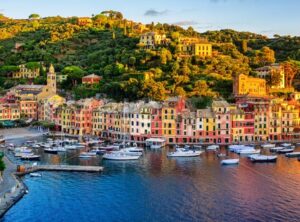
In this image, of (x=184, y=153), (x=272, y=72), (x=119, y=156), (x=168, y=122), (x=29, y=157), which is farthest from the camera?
(x=272, y=72)

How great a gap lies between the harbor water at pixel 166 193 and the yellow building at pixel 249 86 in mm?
30455

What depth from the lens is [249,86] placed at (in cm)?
8619

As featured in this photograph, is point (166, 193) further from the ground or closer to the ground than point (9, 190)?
closer to the ground

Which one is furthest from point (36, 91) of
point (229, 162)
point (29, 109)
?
point (229, 162)

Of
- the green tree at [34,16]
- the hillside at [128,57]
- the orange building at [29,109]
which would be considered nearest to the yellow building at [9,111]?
the orange building at [29,109]

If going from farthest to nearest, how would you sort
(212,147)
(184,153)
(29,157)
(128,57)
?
(128,57)
(212,147)
(184,153)
(29,157)

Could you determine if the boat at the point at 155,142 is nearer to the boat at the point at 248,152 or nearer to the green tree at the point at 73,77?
the boat at the point at 248,152

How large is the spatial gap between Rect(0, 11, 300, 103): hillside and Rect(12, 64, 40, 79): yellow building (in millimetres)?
1501

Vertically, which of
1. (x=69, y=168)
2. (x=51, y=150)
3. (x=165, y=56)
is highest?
(x=165, y=56)

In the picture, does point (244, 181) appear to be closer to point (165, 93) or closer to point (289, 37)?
point (165, 93)

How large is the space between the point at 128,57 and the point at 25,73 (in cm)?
2216

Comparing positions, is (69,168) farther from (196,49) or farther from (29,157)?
(196,49)

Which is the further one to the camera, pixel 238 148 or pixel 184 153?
pixel 238 148

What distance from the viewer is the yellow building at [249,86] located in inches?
3332
